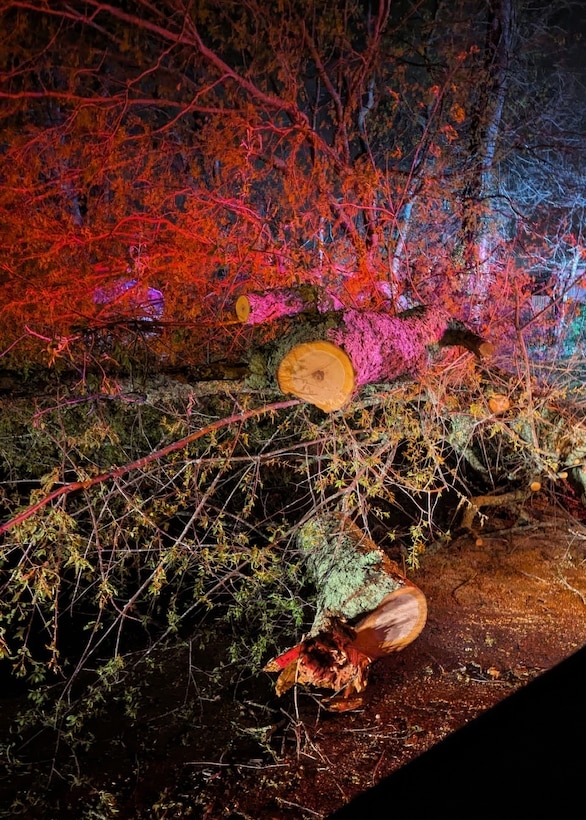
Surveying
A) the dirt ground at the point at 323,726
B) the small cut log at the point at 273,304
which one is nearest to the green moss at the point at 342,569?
the dirt ground at the point at 323,726

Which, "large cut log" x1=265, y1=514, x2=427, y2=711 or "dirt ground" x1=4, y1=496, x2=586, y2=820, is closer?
"dirt ground" x1=4, y1=496, x2=586, y2=820

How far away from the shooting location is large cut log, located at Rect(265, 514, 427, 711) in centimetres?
349

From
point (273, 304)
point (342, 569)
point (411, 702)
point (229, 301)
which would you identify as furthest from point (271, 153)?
point (411, 702)

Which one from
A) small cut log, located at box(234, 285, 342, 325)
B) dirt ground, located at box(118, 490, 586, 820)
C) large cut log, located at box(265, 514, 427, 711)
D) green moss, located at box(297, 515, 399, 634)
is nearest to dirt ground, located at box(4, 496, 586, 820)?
dirt ground, located at box(118, 490, 586, 820)

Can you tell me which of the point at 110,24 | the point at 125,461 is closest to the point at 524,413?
the point at 125,461

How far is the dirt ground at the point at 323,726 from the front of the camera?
287 cm

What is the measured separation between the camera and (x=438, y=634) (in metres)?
4.23

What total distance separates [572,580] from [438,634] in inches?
61.4

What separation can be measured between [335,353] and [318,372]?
0.14 m

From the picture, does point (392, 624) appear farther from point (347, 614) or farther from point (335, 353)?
point (335, 353)

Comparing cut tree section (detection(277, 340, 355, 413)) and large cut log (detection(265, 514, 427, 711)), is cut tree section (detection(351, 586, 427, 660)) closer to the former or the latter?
large cut log (detection(265, 514, 427, 711))

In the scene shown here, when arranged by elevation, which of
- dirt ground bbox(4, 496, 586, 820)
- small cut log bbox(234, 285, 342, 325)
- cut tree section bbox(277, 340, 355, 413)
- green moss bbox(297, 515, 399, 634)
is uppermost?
small cut log bbox(234, 285, 342, 325)

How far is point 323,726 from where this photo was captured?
3.33m

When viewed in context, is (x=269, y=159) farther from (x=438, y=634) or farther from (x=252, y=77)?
(x=438, y=634)
